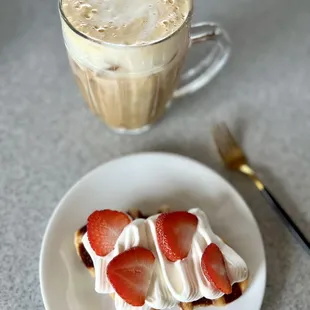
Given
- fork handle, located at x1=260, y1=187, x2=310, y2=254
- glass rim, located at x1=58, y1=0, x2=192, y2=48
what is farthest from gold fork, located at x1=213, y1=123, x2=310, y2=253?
glass rim, located at x1=58, y1=0, x2=192, y2=48

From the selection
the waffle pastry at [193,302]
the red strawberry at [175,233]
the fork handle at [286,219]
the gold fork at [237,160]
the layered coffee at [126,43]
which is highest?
the layered coffee at [126,43]

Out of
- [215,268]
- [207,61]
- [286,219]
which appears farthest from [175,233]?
[207,61]

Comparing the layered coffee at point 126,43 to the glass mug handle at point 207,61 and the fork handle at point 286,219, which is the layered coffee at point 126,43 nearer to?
the glass mug handle at point 207,61

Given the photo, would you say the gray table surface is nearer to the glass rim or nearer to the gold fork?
the gold fork

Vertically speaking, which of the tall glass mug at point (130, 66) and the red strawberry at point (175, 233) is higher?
the tall glass mug at point (130, 66)

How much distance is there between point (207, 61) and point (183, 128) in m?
0.15

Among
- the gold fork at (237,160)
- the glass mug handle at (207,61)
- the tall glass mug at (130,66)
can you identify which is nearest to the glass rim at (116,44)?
the tall glass mug at (130,66)

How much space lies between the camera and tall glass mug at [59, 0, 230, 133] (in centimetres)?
95

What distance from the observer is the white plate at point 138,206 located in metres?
0.95

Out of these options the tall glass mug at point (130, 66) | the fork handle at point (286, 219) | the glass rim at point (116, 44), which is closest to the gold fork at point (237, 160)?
the fork handle at point (286, 219)

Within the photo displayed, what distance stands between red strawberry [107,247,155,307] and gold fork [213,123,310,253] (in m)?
0.27

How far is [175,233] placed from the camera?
931 mm

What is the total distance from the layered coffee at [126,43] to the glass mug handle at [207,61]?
8 centimetres

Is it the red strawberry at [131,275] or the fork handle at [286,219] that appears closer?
the red strawberry at [131,275]
